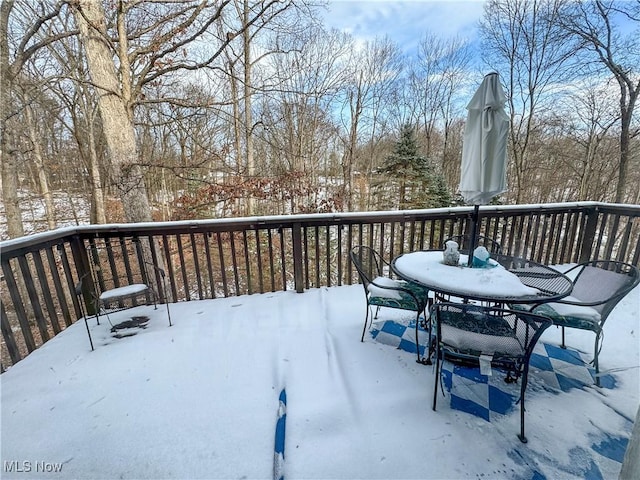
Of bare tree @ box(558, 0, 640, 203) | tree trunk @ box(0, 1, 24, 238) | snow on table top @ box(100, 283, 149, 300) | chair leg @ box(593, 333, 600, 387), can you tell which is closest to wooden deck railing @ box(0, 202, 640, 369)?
snow on table top @ box(100, 283, 149, 300)

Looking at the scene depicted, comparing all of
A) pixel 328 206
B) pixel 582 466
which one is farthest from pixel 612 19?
pixel 582 466

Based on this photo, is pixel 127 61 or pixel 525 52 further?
pixel 525 52

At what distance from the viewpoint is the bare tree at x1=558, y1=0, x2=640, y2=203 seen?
285 inches

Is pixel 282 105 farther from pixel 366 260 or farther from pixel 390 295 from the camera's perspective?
pixel 390 295

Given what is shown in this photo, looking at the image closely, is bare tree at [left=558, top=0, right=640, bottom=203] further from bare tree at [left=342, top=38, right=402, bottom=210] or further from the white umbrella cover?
the white umbrella cover

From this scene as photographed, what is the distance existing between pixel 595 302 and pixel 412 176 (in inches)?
369

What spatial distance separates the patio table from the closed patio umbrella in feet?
1.91

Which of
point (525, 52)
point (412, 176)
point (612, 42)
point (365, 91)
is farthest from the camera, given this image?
point (365, 91)

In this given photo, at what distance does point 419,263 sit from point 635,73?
10.8m

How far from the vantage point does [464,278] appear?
6.19 ft

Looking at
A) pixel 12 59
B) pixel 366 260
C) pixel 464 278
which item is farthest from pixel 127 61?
pixel 464 278

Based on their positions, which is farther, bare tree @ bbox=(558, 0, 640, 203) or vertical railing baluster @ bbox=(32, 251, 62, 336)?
bare tree @ bbox=(558, 0, 640, 203)

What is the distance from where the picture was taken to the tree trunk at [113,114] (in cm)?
338

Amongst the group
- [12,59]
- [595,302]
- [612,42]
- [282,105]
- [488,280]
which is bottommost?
[595,302]
